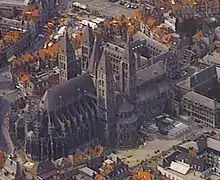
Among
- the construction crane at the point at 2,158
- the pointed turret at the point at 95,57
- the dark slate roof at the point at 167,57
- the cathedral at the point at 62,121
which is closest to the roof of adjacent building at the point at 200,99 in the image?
the dark slate roof at the point at 167,57

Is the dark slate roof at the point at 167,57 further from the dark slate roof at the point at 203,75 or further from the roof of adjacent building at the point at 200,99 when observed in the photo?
the roof of adjacent building at the point at 200,99

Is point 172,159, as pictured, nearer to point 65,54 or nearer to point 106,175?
point 106,175

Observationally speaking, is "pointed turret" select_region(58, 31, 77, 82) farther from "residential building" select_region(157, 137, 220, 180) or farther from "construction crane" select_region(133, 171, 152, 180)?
"construction crane" select_region(133, 171, 152, 180)

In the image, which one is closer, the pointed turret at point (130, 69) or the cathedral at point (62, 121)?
the cathedral at point (62, 121)

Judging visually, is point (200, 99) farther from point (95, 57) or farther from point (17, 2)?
point (17, 2)

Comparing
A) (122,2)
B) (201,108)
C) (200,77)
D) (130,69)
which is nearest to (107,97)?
(130,69)

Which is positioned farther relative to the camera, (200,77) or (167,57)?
(167,57)
